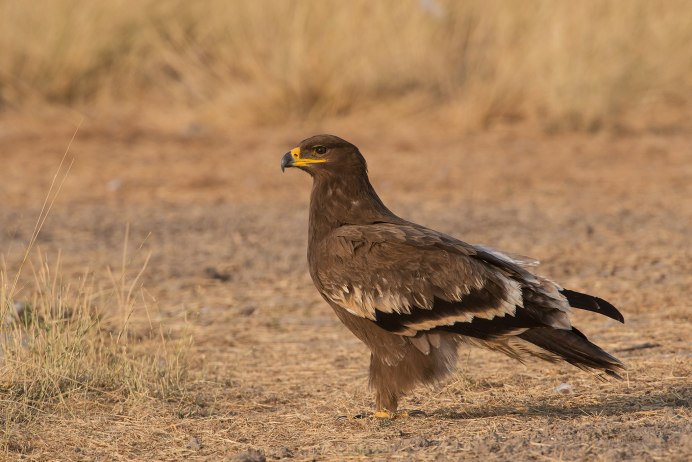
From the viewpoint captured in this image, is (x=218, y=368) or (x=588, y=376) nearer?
(x=588, y=376)

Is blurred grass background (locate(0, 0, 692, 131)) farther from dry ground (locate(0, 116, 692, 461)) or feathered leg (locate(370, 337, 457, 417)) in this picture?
feathered leg (locate(370, 337, 457, 417))

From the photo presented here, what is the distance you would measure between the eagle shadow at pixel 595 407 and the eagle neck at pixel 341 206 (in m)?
0.98

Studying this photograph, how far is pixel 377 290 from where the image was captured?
551 centimetres

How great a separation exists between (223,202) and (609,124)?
524 centimetres

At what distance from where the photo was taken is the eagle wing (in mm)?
5383

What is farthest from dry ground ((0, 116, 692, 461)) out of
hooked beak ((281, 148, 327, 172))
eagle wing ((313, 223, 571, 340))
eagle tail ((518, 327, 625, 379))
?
hooked beak ((281, 148, 327, 172))

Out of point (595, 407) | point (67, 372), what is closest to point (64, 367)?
point (67, 372)

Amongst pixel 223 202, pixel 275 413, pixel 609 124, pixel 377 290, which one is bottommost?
pixel 275 413

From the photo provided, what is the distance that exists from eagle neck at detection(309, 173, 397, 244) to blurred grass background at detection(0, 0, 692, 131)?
8.81 metres

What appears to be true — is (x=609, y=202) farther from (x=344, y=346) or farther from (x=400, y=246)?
(x=400, y=246)

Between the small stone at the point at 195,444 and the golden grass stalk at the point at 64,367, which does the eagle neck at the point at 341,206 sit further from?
the small stone at the point at 195,444

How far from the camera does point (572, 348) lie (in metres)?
5.27

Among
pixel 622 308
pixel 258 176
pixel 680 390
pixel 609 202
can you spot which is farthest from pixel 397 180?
pixel 680 390

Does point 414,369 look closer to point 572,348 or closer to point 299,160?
point 572,348
